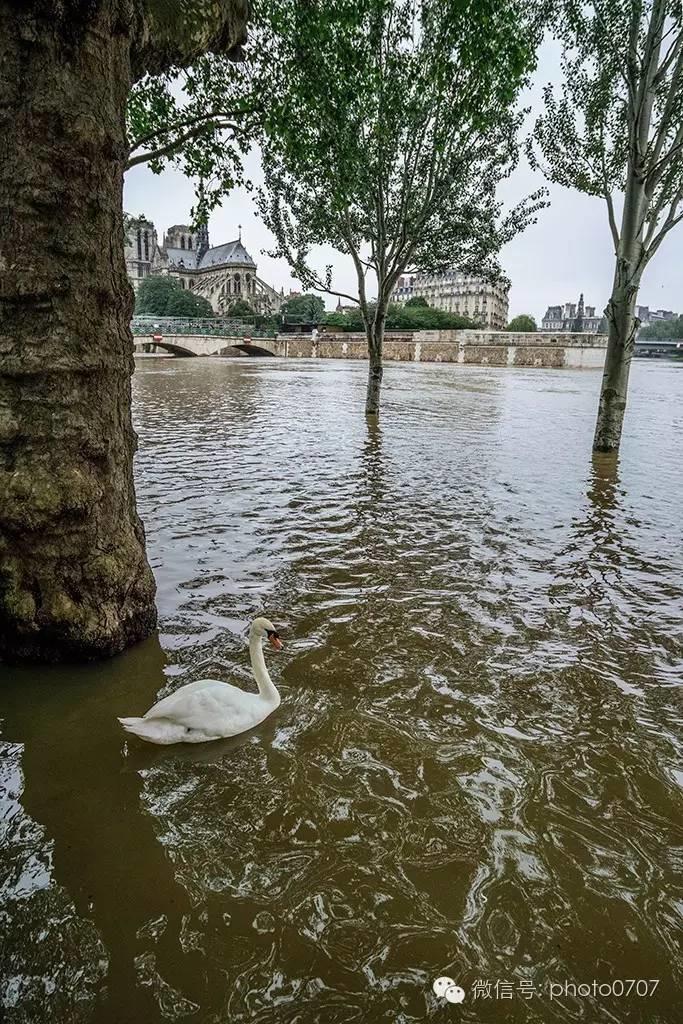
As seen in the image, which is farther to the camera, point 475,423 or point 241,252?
point 241,252

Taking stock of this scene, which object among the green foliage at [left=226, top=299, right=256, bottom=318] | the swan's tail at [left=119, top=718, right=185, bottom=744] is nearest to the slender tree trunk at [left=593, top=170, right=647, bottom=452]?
the swan's tail at [left=119, top=718, right=185, bottom=744]

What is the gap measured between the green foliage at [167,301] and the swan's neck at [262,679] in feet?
371

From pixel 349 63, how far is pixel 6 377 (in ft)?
29.6

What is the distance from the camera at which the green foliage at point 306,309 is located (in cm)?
10247

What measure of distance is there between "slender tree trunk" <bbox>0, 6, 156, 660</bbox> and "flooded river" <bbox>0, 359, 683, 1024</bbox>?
0.59 meters

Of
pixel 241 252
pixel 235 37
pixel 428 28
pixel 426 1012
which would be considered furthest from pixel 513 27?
pixel 241 252

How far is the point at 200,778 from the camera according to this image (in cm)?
327

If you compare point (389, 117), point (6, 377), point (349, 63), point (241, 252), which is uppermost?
point (241, 252)

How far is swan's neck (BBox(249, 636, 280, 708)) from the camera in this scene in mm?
3867

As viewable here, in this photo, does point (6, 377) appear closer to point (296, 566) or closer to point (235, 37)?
point (296, 566)

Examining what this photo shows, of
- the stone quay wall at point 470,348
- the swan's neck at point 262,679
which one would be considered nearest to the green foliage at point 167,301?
the stone quay wall at point 470,348

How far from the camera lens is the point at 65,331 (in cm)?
394

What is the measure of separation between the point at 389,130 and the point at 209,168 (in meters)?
5.87

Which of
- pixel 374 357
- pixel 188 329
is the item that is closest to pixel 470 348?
pixel 188 329
